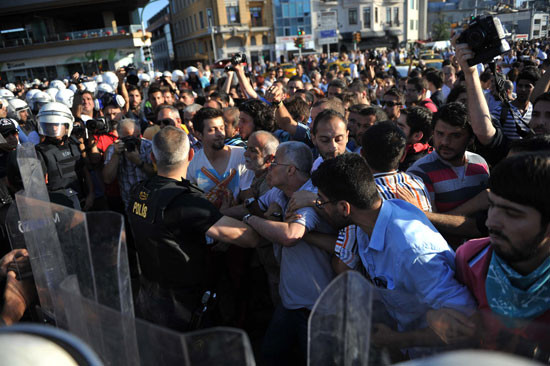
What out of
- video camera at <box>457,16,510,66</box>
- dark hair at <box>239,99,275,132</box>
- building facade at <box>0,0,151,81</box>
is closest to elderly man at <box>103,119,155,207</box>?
dark hair at <box>239,99,275,132</box>

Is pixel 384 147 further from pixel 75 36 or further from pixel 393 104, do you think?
pixel 75 36

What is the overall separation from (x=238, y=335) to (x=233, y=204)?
2.36 meters

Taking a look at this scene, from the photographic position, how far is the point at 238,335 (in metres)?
0.85

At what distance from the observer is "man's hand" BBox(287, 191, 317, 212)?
2201mm

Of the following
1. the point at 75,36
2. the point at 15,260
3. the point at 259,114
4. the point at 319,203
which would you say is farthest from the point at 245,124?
the point at 75,36

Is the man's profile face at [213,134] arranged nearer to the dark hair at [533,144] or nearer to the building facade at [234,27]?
the dark hair at [533,144]

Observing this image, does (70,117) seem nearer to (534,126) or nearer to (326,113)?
(326,113)

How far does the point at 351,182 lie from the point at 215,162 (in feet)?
6.51

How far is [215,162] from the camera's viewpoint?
11.7 ft

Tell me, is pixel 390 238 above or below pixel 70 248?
below

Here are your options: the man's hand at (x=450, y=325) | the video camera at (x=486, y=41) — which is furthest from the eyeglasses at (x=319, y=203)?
the video camera at (x=486, y=41)

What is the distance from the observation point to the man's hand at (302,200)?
86.7 inches

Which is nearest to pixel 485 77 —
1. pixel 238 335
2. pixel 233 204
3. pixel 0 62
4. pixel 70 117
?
pixel 233 204

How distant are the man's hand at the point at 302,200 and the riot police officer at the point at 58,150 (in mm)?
2494
